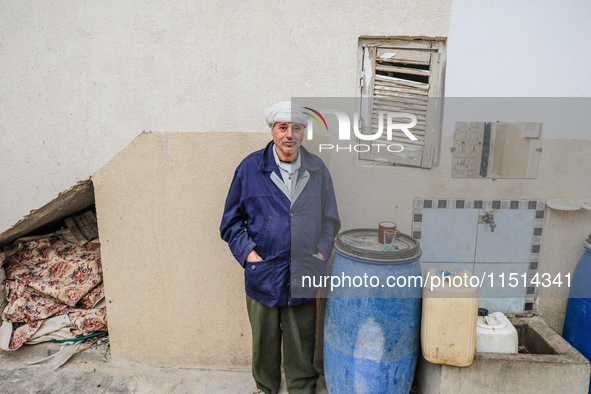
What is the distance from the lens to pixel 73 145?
293 centimetres

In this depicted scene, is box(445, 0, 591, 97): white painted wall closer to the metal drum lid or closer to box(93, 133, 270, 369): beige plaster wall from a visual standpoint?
the metal drum lid

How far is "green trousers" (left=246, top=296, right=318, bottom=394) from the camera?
2.68 m

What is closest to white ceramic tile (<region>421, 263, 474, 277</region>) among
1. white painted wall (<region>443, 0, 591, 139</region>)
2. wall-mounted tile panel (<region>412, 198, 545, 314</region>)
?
wall-mounted tile panel (<region>412, 198, 545, 314</region>)

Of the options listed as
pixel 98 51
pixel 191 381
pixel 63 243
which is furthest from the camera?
pixel 63 243

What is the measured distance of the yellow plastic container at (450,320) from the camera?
2.35 meters

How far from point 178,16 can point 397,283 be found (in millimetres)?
2248

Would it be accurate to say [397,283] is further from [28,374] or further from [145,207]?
[28,374]

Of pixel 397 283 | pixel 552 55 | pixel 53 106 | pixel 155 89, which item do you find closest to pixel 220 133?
pixel 155 89

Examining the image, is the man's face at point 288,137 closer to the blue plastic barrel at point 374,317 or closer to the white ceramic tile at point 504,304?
the blue plastic barrel at point 374,317

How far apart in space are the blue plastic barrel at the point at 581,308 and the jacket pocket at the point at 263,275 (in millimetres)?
2140

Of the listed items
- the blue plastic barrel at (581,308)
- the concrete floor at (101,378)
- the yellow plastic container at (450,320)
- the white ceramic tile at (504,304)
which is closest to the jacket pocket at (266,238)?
the yellow plastic container at (450,320)

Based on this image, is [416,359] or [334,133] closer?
[416,359]

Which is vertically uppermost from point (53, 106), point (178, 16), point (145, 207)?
point (178, 16)

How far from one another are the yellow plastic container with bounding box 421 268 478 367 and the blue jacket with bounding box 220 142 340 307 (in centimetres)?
69
